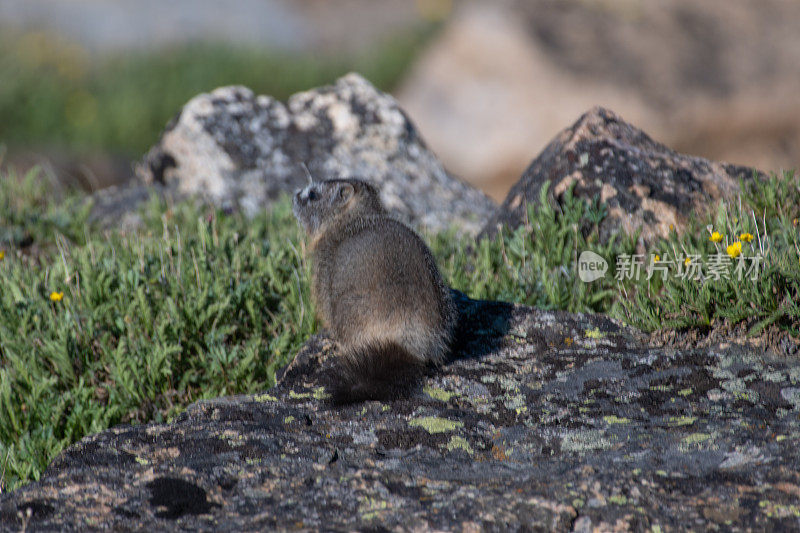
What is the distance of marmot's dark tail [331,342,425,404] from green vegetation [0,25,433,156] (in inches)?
369

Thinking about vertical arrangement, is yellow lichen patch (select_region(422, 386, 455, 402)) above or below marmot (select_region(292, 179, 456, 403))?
below

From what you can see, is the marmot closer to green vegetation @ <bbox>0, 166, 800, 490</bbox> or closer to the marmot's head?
the marmot's head

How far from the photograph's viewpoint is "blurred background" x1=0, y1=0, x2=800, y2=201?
12016 mm

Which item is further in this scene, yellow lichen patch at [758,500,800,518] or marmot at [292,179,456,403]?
marmot at [292,179,456,403]

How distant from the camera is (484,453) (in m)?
3.11

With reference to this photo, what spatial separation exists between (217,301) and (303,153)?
3.45 meters

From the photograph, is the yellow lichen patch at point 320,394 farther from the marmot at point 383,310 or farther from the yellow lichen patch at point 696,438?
the yellow lichen patch at point 696,438

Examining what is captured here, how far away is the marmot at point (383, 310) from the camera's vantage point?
3.62m

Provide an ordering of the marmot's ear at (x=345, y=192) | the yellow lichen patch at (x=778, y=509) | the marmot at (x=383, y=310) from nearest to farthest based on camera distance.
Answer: the yellow lichen patch at (x=778, y=509) → the marmot at (x=383, y=310) → the marmot's ear at (x=345, y=192)

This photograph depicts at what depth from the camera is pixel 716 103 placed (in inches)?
480

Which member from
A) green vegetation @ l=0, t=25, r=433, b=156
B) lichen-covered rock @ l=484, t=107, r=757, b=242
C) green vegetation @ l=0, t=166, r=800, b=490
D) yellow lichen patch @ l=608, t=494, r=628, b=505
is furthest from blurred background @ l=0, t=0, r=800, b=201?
yellow lichen patch @ l=608, t=494, r=628, b=505

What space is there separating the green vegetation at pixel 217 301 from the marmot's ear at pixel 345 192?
2.03ft

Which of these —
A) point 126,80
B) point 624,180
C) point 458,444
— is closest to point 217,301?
point 458,444

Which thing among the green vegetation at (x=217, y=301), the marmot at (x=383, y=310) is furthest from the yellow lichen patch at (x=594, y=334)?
the marmot at (x=383, y=310)
